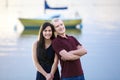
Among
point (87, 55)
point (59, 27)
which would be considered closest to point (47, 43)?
point (59, 27)

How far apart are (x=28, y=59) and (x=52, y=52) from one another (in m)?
6.50

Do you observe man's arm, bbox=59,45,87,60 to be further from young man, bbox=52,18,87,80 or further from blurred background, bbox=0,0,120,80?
blurred background, bbox=0,0,120,80

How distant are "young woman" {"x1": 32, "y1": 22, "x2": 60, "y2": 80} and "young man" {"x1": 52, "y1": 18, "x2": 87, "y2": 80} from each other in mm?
73

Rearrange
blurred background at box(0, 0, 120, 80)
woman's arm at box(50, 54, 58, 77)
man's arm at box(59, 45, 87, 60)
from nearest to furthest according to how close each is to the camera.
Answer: man's arm at box(59, 45, 87, 60) → woman's arm at box(50, 54, 58, 77) → blurred background at box(0, 0, 120, 80)

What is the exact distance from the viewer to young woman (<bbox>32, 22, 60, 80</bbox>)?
293cm

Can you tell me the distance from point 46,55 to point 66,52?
187 mm

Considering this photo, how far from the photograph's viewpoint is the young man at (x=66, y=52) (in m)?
2.84

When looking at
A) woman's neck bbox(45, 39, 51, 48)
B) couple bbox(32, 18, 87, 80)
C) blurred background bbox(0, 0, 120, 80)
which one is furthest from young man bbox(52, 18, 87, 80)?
blurred background bbox(0, 0, 120, 80)

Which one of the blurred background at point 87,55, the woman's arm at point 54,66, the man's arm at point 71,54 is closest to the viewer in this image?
the man's arm at point 71,54

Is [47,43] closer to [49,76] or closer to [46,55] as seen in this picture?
[46,55]

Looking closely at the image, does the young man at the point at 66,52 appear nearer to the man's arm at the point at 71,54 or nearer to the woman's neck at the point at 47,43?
the man's arm at the point at 71,54

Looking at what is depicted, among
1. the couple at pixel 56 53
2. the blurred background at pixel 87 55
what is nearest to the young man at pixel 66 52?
the couple at pixel 56 53

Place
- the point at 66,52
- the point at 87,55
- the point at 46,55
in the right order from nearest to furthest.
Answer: the point at 66,52
the point at 46,55
the point at 87,55

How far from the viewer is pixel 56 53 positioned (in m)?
2.90
